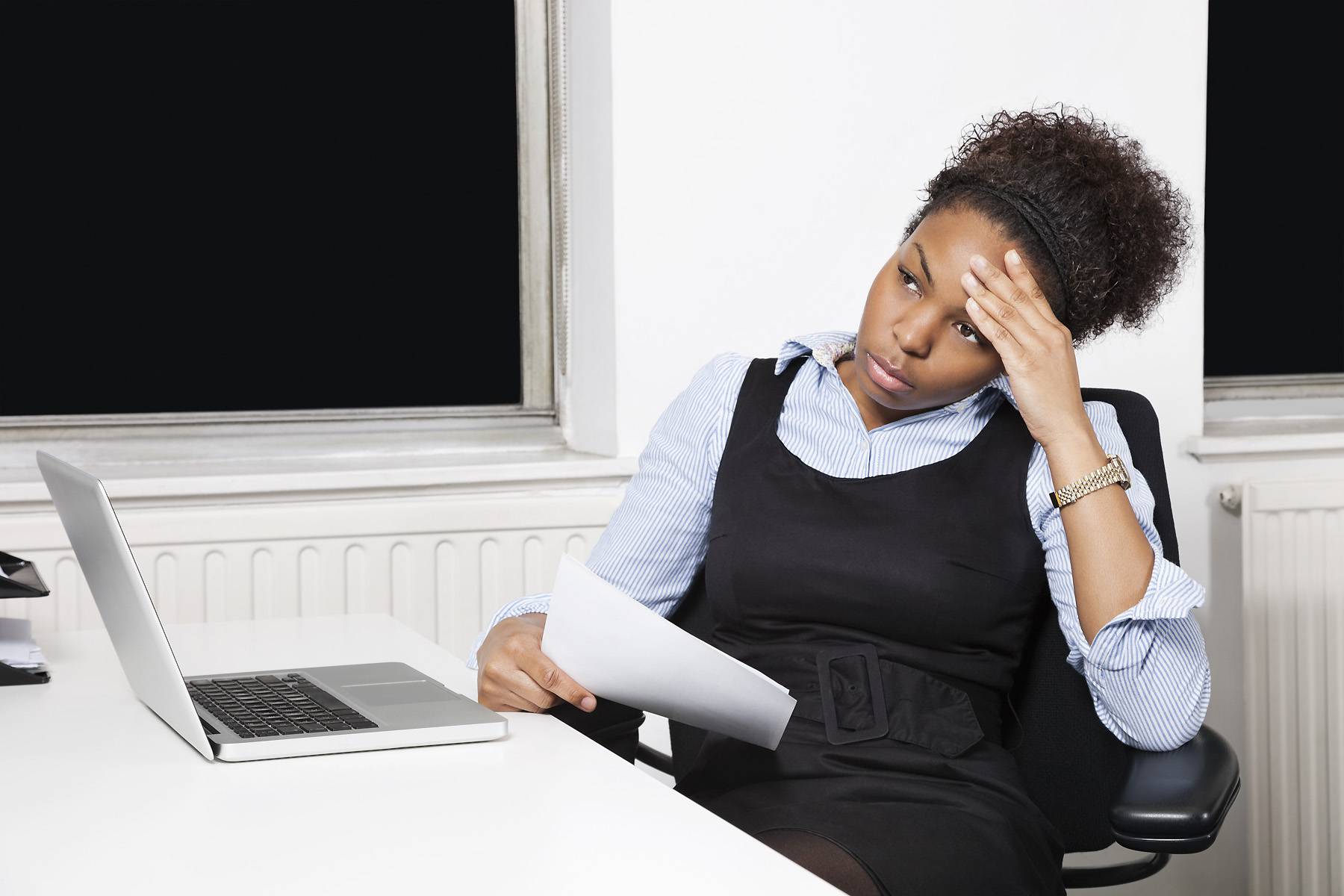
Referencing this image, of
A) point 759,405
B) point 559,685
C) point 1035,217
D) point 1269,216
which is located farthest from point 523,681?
point 1269,216

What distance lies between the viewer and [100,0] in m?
2.23

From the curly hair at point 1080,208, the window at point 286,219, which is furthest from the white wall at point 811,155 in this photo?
the curly hair at point 1080,208

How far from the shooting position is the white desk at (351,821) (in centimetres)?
74

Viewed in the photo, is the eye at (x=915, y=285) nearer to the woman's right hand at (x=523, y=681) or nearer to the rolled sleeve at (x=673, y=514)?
the rolled sleeve at (x=673, y=514)

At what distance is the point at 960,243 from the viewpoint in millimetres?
1330

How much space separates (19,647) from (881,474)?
35.2 inches

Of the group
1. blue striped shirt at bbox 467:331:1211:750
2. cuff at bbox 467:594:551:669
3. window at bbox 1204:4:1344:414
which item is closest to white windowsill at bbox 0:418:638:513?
blue striped shirt at bbox 467:331:1211:750

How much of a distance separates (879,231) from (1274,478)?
2.72ft

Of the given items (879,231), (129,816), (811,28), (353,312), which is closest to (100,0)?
(353,312)

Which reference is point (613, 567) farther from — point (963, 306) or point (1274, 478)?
point (1274, 478)

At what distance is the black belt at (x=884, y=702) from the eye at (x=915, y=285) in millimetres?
335

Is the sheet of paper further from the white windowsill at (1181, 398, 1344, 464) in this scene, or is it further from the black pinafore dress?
the white windowsill at (1181, 398, 1344, 464)

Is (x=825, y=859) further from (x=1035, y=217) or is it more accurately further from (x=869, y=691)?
(x=1035, y=217)

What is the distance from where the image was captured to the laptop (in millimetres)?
959
